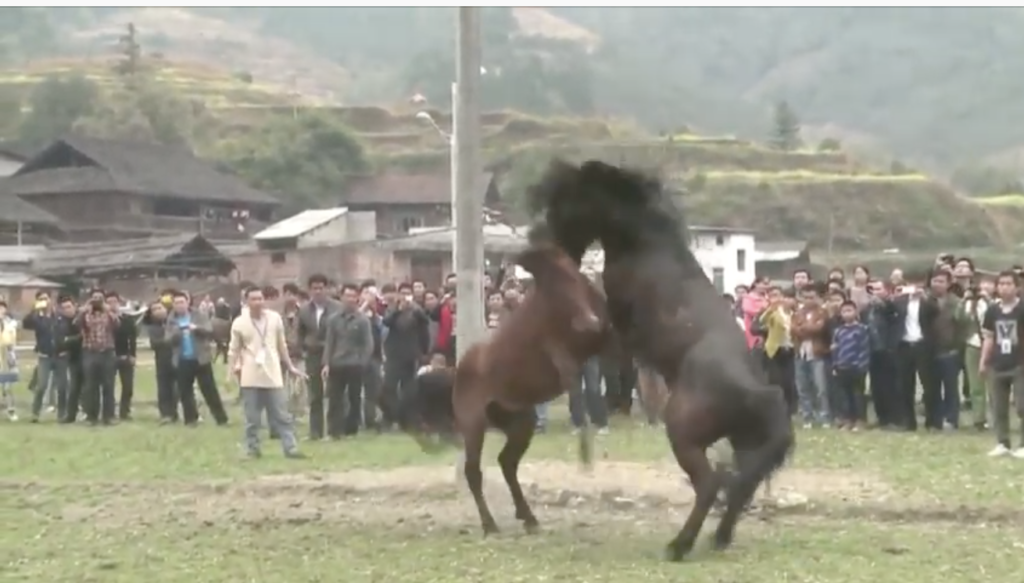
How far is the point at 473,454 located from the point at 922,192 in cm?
5183

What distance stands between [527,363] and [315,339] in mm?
9070

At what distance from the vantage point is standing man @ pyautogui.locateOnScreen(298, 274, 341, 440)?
1914 centimetres

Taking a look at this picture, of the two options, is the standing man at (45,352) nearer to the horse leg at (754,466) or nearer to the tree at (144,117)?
the horse leg at (754,466)

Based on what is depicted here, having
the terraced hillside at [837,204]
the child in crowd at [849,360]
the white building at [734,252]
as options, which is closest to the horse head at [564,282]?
the child in crowd at [849,360]

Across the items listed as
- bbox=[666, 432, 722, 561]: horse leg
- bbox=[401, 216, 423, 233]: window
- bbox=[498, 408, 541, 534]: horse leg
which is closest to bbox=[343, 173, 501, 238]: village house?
bbox=[401, 216, 423, 233]: window

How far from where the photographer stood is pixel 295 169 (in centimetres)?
8094

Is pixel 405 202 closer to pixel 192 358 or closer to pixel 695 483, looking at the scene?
pixel 192 358

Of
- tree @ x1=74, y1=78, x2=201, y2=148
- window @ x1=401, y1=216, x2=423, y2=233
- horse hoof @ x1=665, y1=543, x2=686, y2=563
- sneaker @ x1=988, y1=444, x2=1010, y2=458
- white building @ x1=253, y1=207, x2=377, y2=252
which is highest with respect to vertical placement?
tree @ x1=74, y1=78, x2=201, y2=148

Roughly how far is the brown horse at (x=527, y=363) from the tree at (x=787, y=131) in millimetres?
32936

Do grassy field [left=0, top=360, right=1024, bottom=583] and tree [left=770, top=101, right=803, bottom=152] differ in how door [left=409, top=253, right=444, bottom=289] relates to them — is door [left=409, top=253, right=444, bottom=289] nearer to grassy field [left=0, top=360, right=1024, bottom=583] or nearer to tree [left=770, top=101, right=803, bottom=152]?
tree [left=770, top=101, right=803, bottom=152]

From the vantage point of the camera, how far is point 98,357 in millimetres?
21734

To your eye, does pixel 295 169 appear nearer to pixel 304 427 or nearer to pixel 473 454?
pixel 304 427

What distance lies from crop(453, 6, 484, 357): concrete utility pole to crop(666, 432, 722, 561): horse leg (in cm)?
381

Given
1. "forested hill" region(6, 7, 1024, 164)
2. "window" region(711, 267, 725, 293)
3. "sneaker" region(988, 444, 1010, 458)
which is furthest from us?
"forested hill" region(6, 7, 1024, 164)
